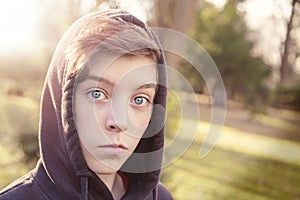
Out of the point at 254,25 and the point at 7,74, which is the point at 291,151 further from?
the point at 7,74

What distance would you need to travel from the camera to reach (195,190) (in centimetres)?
638

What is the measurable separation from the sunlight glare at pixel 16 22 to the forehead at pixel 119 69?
2282 millimetres

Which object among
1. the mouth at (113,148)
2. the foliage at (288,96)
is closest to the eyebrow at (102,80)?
the mouth at (113,148)

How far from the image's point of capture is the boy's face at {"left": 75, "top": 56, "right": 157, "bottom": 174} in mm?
1118

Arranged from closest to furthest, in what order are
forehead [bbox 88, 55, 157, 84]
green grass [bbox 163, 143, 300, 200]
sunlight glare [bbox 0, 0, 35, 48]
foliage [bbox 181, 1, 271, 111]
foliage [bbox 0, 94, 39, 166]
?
forehead [bbox 88, 55, 157, 84], sunlight glare [bbox 0, 0, 35, 48], foliage [bbox 0, 94, 39, 166], green grass [bbox 163, 143, 300, 200], foliage [bbox 181, 1, 271, 111]

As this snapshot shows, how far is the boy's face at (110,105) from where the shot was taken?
Answer: 112cm

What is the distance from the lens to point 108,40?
112 cm

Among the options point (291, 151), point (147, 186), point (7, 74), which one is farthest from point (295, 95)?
point (147, 186)

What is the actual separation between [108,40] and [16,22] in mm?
2555

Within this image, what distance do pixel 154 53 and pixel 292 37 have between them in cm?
641

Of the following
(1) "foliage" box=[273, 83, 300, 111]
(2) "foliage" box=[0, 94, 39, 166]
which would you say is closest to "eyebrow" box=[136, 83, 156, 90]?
(2) "foliage" box=[0, 94, 39, 166]

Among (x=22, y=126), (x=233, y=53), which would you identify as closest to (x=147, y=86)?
(x=22, y=126)

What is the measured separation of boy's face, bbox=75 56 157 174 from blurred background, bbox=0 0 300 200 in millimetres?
296

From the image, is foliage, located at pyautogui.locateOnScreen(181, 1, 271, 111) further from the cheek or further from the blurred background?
the cheek
